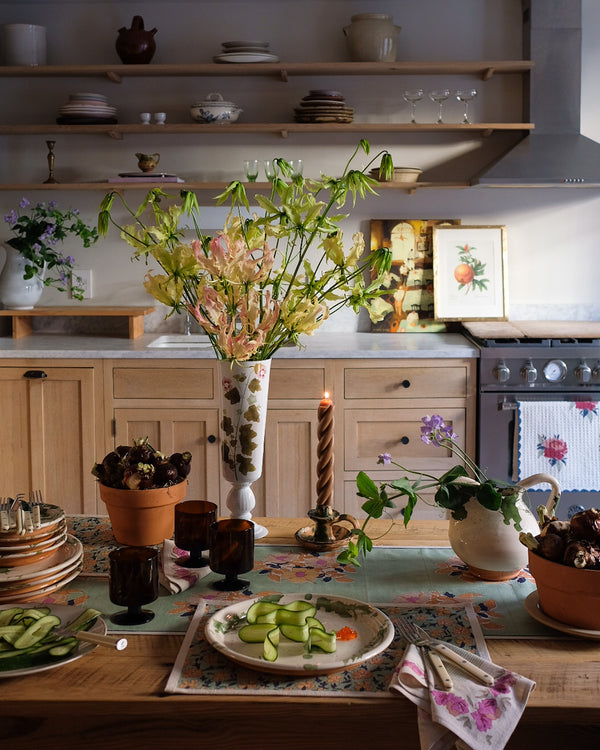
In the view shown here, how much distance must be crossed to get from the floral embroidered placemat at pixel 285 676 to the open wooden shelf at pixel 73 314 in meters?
2.61

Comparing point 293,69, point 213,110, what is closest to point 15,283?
point 213,110

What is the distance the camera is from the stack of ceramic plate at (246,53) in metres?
3.71

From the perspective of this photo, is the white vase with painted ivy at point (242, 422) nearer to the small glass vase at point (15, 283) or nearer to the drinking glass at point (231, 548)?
the drinking glass at point (231, 548)

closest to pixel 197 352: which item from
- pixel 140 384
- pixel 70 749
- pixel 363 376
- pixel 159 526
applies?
pixel 140 384

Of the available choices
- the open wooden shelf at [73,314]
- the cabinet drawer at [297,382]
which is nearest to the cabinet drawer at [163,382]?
the cabinet drawer at [297,382]

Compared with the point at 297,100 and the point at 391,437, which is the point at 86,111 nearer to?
the point at 297,100

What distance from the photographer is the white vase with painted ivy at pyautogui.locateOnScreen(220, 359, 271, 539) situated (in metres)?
1.65

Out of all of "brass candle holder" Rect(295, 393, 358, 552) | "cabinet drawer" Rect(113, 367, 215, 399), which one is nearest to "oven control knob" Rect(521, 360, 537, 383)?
"cabinet drawer" Rect(113, 367, 215, 399)

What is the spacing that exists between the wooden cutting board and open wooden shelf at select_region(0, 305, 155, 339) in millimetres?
1439

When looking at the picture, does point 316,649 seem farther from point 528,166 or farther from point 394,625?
point 528,166

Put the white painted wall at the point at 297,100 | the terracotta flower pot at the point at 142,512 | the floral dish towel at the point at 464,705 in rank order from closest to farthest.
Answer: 1. the floral dish towel at the point at 464,705
2. the terracotta flower pot at the point at 142,512
3. the white painted wall at the point at 297,100

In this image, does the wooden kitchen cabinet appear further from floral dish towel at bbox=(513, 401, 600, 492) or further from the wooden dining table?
the wooden dining table

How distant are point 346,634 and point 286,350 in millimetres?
2219

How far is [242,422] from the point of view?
1663 millimetres
